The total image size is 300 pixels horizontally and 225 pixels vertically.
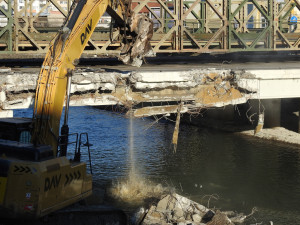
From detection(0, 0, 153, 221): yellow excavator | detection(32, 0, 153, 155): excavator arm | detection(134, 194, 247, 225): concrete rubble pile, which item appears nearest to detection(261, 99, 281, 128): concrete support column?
detection(134, 194, 247, 225): concrete rubble pile

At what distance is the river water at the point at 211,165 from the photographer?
16.3 metres

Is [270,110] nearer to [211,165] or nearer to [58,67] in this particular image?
[211,165]

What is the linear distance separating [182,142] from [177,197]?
12150 mm

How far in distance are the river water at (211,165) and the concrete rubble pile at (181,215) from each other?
1.40m

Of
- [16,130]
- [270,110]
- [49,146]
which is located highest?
[16,130]

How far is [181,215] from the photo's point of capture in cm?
1362

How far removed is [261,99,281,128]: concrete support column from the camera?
2664cm

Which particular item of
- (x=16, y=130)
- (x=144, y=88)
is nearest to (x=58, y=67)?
(x=16, y=130)

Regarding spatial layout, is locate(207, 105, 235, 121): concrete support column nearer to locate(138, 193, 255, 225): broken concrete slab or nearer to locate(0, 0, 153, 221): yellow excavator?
locate(138, 193, 255, 225): broken concrete slab

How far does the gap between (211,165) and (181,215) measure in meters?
8.01

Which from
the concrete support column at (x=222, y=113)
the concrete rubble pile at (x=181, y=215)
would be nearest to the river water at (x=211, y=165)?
the concrete support column at (x=222, y=113)

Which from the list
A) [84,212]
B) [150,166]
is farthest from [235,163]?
[84,212]

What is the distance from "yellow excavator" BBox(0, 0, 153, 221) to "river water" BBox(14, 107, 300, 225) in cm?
620

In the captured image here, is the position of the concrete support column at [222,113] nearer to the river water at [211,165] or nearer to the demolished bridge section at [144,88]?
the river water at [211,165]
